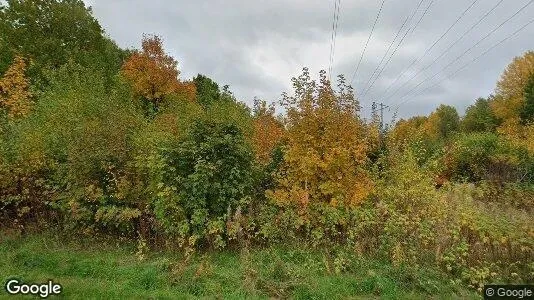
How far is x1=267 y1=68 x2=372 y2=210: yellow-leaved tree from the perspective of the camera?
26.7 feet

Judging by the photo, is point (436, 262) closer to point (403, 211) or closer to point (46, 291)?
point (403, 211)

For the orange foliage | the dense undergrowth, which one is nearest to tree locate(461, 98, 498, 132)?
the dense undergrowth

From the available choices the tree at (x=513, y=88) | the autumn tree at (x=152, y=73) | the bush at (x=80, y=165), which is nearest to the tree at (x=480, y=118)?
the tree at (x=513, y=88)

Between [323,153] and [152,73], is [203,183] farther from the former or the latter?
[152,73]

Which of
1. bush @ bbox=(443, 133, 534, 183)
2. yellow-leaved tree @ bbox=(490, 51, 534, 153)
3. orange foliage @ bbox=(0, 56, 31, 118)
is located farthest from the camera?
yellow-leaved tree @ bbox=(490, 51, 534, 153)

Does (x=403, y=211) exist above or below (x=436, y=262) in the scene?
above

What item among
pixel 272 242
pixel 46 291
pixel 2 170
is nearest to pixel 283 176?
pixel 272 242

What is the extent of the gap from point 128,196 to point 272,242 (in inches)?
140

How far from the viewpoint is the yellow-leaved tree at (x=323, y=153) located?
812cm

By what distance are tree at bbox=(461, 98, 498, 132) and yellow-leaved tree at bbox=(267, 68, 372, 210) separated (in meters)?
50.2

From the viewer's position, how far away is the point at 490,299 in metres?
5.83

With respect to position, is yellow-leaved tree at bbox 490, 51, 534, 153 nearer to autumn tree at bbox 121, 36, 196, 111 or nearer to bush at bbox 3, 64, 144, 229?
autumn tree at bbox 121, 36, 196, 111

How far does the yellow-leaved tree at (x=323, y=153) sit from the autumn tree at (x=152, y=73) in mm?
19664

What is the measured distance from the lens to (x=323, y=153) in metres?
8.30
